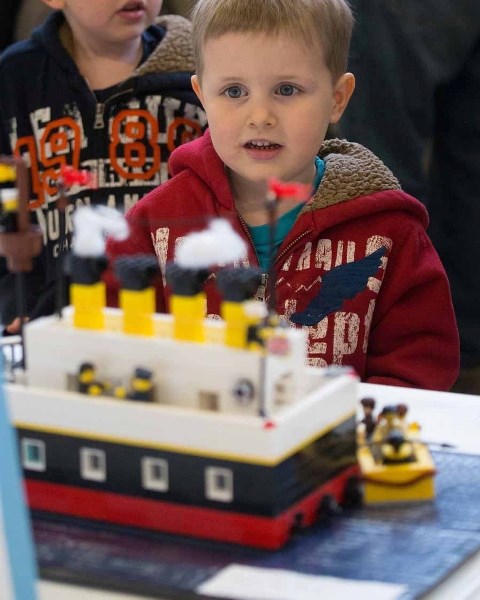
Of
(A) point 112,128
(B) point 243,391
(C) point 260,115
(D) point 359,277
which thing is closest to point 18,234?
(B) point 243,391

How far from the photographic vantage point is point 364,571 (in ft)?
3.16

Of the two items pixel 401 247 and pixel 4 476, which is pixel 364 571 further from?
pixel 401 247

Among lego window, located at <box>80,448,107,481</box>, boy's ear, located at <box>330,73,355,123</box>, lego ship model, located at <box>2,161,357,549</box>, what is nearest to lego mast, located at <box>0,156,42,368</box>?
lego ship model, located at <box>2,161,357,549</box>

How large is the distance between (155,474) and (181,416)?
61mm

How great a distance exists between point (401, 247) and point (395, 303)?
2.9 inches

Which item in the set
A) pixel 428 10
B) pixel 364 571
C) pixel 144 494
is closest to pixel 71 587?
pixel 144 494

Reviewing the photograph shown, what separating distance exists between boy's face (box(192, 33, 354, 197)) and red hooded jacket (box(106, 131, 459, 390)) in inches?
2.6

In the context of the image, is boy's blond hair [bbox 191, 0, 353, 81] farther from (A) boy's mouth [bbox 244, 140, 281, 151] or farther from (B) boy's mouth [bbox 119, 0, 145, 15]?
(B) boy's mouth [bbox 119, 0, 145, 15]

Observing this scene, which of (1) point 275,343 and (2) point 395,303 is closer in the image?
(1) point 275,343

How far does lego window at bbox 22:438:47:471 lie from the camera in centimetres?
108

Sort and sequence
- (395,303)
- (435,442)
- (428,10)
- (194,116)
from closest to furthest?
(435,442)
(395,303)
(194,116)
(428,10)

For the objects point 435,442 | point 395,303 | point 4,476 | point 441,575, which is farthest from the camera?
point 395,303

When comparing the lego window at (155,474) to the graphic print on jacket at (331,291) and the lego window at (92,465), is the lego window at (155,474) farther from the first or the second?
the graphic print on jacket at (331,291)

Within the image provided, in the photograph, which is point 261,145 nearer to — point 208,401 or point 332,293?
point 332,293
